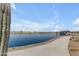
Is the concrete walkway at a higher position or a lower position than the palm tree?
lower

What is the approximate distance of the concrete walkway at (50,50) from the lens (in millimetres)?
1877

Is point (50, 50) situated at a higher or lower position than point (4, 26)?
lower

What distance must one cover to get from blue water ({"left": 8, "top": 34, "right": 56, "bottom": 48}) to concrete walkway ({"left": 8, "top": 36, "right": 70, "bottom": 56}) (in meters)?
0.08

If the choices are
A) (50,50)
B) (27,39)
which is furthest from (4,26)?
(50,50)

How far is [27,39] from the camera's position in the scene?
6.07 ft

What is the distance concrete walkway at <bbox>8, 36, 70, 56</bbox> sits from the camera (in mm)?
1877

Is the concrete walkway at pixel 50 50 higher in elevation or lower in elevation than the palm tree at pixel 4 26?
lower

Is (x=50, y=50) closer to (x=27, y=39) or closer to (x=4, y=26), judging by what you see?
(x=27, y=39)

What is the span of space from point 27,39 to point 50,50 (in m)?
0.33

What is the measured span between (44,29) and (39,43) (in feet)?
0.63

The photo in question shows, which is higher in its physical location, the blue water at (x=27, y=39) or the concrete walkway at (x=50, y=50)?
the blue water at (x=27, y=39)

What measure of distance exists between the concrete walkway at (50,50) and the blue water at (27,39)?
8 cm

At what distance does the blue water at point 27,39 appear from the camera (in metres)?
1.85

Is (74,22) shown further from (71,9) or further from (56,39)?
(56,39)
